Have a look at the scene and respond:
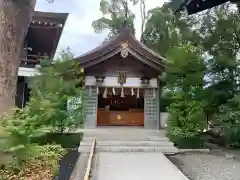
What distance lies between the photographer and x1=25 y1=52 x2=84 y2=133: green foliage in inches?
358

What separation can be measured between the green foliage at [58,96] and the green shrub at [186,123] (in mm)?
3487

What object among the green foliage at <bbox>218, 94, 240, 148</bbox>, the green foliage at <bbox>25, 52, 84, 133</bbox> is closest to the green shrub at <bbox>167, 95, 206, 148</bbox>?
the green foliage at <bbox>218, 94, 240, 148</bbox>

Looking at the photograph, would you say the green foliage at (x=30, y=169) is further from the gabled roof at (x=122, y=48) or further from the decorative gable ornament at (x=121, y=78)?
the decorative gable ornament at (x=121, y=78)

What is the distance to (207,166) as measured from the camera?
7172mm

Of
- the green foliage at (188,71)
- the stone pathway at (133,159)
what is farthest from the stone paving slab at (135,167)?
the green foliage at (188,71)

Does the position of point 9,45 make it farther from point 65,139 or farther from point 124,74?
point 124,74

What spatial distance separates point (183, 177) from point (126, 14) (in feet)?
83.4

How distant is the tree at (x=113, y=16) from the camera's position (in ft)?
91.1

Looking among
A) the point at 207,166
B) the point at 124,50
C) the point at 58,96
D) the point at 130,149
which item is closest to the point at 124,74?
the point at 124,50

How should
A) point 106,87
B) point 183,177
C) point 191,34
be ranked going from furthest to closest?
point 106,87 < point 191,34 < point 183,177

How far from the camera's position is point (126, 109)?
1672cm

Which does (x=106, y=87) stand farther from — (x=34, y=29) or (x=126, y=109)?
(x=34, y=29)

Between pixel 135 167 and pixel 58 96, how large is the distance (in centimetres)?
414

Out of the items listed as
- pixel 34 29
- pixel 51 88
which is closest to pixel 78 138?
pixel 51 88
